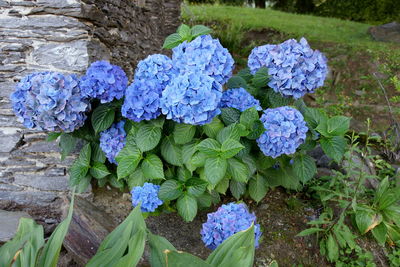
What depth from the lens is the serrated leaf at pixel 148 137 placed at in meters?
2.01

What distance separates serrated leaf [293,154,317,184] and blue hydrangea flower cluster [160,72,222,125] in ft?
2.34

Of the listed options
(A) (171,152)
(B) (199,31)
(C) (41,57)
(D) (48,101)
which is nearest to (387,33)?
(B) (199,31)

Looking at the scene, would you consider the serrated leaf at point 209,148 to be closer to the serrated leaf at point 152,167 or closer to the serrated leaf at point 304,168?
the serrated leaf at point 152,167

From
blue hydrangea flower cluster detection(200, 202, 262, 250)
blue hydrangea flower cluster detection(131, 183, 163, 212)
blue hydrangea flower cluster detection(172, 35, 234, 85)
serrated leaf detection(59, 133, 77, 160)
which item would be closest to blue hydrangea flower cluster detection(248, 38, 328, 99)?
blue hydrangea flower cluster detection(172, 35, 234, 85)

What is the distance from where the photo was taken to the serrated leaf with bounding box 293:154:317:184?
83.7 inches

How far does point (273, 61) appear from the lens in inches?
81.4

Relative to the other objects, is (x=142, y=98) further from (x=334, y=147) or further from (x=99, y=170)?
(x=334, y=147)

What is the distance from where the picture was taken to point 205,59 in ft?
6.09

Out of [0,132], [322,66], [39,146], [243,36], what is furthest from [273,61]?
[243,36]

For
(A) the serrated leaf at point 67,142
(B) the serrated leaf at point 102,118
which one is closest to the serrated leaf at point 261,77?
(B) the serrated leaf at point 102,118

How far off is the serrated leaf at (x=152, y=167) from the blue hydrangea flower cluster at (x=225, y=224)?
40 cm

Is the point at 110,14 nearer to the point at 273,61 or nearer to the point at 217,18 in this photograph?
the point at 273,61

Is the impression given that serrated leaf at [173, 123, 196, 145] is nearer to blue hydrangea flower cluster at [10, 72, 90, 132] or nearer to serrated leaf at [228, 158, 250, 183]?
serrated leaf at [228, 158, 250, 183]

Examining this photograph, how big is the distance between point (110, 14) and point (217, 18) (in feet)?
18.8
